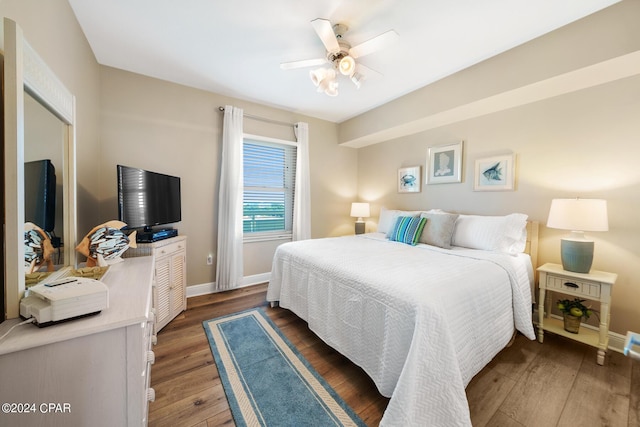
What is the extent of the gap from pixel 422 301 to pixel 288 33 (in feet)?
7.24

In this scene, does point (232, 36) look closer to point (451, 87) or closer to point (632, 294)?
point (451, 87)

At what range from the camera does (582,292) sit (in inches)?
70.0

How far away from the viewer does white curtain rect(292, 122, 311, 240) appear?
348cm

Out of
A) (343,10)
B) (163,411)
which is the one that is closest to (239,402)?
(163,411)

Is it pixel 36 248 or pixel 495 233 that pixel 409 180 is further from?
pixel 36 248

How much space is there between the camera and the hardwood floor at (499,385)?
1267 millimetres

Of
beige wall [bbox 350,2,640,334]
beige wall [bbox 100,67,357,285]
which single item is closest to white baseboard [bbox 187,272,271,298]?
beige wall [bbox 100,67,357,285]

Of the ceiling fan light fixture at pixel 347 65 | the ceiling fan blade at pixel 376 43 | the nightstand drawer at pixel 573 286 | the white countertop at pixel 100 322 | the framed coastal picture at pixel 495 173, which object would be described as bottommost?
the nightstand drawer at pixel 573 286

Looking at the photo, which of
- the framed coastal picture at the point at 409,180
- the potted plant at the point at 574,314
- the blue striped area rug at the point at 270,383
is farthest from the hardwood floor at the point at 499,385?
the framed coastal picture at the point at 409,180

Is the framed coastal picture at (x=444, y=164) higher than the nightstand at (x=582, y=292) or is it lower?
higher

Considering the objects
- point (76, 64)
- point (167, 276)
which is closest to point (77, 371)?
point (167, 276)

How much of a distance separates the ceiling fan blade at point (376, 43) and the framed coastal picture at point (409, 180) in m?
1.93

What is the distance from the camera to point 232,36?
1938 millimetres

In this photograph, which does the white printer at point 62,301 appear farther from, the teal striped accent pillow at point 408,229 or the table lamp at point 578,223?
the table lamp at point 578,223
